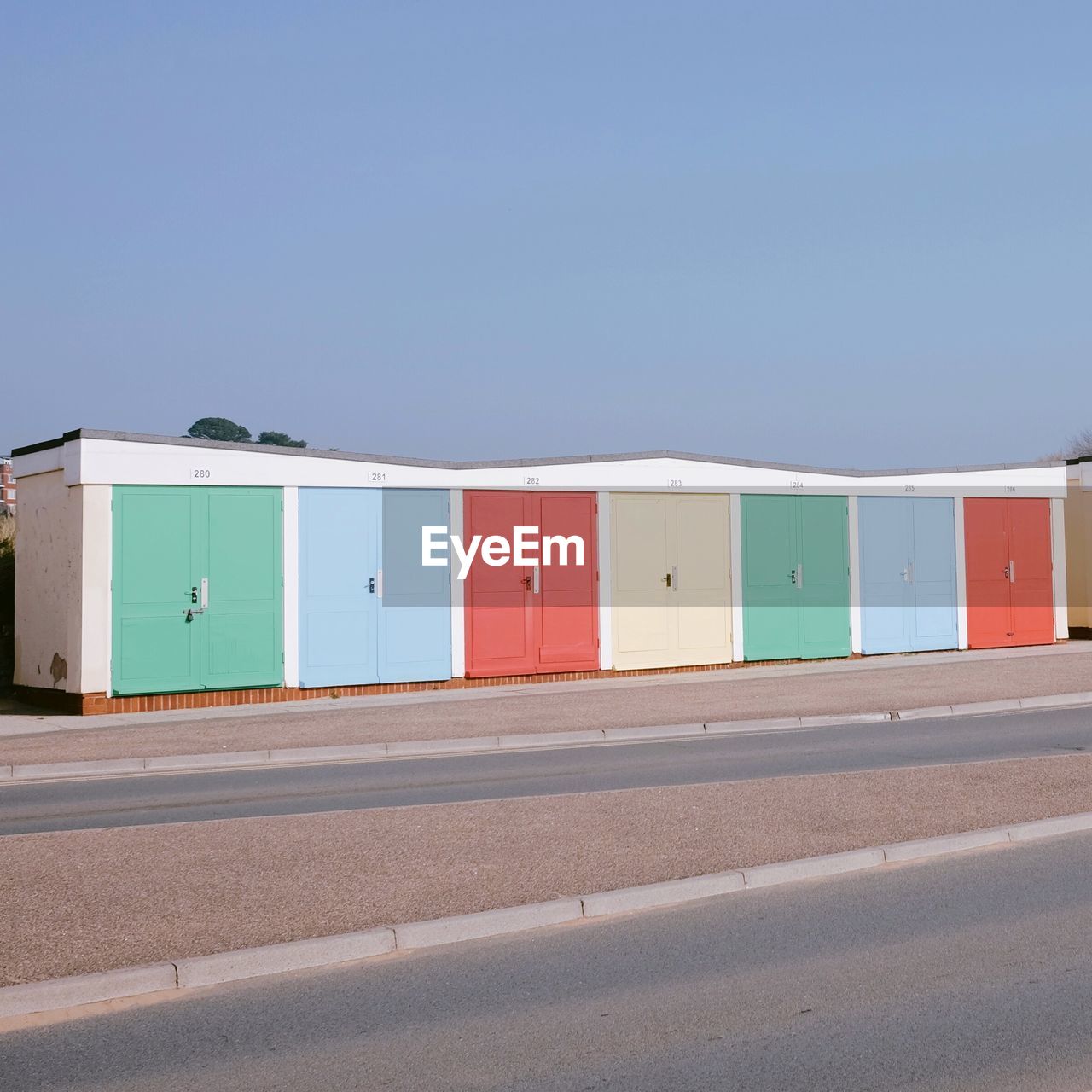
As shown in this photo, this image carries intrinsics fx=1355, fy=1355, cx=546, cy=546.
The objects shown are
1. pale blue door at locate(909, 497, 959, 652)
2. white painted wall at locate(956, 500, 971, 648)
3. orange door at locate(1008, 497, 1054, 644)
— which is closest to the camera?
pale blue door at locate(909, 497, 959, 652)

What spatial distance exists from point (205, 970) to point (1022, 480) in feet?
73.8

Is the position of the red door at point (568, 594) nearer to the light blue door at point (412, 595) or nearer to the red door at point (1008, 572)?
the light blue door at point (412, 595)

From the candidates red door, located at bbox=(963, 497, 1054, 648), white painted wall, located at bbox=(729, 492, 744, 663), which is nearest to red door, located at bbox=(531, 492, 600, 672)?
white painted wall, located at bbox=(729, 492, 744, 663)

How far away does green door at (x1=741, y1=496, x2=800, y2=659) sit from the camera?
23.0 meters

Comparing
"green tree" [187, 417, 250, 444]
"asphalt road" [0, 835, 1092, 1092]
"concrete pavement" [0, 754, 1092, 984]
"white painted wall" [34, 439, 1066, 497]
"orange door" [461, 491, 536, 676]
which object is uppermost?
"green tree" [187, 417, 250, 444]

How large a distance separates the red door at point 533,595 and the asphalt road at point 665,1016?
13.8 meters

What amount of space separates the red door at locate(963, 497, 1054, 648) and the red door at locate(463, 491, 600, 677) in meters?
7.90

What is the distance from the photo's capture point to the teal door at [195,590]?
18.3 meters

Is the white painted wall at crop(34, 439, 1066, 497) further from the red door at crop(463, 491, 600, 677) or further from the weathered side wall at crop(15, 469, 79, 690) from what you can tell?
the weathered side wall at crop(15, 469, 79, 690)

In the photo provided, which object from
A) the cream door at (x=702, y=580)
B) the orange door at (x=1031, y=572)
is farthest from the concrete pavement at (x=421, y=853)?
the orange door at (x=1031, y=572)

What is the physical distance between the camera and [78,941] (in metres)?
6.54

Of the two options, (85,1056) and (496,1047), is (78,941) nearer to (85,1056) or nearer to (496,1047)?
(85,1056)

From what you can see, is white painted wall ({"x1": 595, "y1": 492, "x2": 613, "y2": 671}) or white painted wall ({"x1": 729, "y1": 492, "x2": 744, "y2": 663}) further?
white painted wall ({"x1": 729, "y1": 492, "x2": 744, "y2": 663})

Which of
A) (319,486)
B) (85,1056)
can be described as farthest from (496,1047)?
(319,486)
